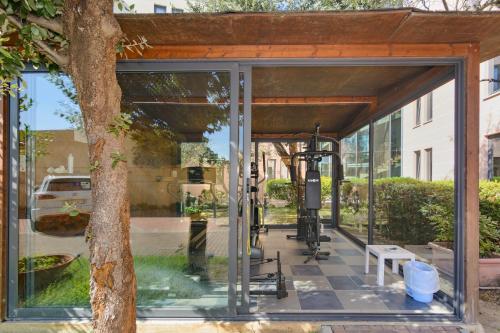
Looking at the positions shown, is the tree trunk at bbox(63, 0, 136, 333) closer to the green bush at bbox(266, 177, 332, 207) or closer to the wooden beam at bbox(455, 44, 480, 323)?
the wooden beam at bbox(455, 44, 480, 323)

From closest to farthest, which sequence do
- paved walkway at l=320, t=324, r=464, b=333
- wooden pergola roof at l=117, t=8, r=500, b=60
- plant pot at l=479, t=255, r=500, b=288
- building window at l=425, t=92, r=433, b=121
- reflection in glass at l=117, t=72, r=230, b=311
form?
wooden pergola roof at l=117, t=8, r=500, b=60
paved walkway at l=320, t=324, r=464, b=333
reflection in glass at l=117, t=72, r=230, b=311
plant pot at l=479, t=255, r=500, b=288
building window at l=425, t=92, r=433, b=121

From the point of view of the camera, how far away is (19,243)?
2928mm

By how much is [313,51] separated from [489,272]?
3.36 metres

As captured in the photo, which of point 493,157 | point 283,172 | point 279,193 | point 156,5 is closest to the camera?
point 493,157

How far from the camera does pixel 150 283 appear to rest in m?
3.04

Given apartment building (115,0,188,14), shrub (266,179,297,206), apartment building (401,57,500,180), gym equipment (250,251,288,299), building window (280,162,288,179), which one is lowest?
gym equipment (250,251,288,299)

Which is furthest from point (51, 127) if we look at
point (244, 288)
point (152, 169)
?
point (244, 288)

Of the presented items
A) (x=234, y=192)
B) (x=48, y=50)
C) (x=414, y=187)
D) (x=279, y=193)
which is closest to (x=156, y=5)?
(x=279, y=193)

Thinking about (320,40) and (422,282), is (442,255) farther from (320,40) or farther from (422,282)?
(320,40)

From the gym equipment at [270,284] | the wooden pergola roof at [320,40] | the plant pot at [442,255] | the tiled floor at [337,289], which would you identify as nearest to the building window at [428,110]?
the wooden pergola roof at [320,40]

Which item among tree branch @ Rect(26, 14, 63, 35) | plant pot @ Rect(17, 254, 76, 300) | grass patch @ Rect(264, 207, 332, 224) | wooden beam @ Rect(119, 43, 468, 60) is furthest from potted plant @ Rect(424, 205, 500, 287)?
tree branch @ Rect(26, 14, 63, 35)

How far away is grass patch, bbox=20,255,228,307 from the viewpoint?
2963mm

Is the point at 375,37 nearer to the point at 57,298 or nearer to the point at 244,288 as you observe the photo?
the point at 244,288

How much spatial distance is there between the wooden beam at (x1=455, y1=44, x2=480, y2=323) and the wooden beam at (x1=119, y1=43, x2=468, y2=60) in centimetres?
32
